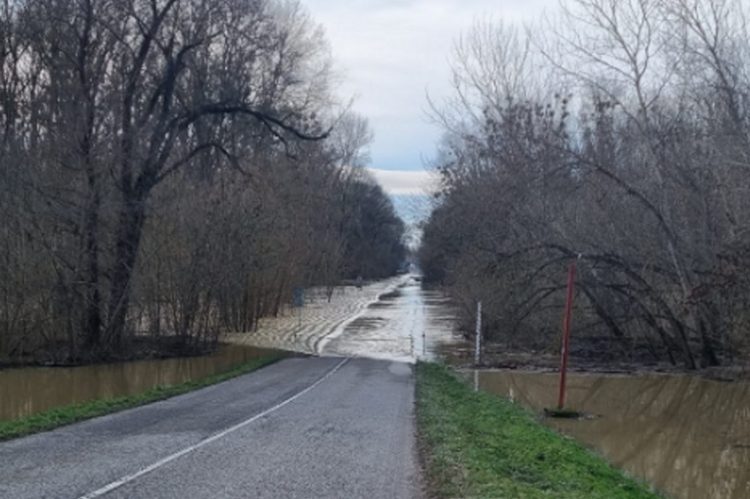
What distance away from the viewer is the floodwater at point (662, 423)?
47.1ft

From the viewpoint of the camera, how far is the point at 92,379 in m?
26.9

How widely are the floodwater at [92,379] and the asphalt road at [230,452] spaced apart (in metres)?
4.95

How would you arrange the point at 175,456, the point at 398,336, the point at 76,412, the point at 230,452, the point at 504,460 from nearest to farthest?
the point at 175,456 < the point at 230,452 < the point at 504,460 < the point at 76,412 < the point at 398,336

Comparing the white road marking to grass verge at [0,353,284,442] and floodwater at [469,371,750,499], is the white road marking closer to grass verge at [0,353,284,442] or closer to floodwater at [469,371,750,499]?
grass verge at [0,353,284,442]

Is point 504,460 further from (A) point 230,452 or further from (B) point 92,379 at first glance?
(B) point 92,379

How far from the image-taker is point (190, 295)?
34938 mm

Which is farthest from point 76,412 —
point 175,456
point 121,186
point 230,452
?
point 121,186

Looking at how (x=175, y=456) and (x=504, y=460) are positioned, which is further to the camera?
(x=504, y=460)

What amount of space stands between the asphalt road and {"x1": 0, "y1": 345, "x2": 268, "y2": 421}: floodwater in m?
4.95

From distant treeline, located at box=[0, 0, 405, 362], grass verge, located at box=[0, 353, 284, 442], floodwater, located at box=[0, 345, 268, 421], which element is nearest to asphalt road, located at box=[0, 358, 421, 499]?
grass verge, located at box=[0, 353, 284, 442]

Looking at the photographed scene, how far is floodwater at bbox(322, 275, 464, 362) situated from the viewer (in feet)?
113

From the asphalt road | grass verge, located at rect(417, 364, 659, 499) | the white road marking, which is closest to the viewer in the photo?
the white road marking

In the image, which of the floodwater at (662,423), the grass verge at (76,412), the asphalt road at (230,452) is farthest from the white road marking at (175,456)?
the floodwater at (662,423)

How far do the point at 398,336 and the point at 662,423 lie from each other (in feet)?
76.8
